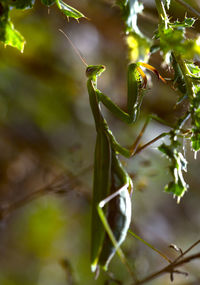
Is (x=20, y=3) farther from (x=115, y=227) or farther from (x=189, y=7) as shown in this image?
(x=115, y=227)

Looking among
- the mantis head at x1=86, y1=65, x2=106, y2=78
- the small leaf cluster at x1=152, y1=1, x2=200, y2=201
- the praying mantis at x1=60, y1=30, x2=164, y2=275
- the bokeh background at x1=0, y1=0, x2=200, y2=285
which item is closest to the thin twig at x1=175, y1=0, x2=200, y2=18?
the small leaf cluster at x1=152, y1=1, x2=200, y2=201

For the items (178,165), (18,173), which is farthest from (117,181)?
(18,173)

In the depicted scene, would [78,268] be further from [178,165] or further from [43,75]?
[178,165]

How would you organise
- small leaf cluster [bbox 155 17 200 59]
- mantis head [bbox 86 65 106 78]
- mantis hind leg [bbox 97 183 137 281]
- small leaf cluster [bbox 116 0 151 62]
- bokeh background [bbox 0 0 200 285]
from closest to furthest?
small leaf cluster [bbox 155 17 200 59], small leaf cluster [bbox 116 0 151 62], mantis hind leg [bbox 97 183 137 281], mantis head [bbox 86 65 106 78], bokeh background [bbox 0 0 200 285]

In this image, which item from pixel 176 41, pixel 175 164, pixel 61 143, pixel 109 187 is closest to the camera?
pixel 176 41

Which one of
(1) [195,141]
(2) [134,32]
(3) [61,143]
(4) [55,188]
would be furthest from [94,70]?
(3) [61,143]

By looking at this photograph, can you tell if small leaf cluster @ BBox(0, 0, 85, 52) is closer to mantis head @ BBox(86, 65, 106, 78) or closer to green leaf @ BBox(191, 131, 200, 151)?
mantis head @ BBox(86, 65, 106, 78)
